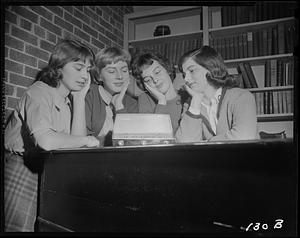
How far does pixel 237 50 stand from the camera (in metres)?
2.28

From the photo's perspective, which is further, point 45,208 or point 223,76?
point 223,76

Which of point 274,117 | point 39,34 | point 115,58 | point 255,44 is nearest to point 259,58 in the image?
point 255,44

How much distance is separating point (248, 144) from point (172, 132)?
76 centimetres

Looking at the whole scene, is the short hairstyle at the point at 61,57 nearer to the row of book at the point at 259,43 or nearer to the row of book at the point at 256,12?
the row of book at the point at 259,43

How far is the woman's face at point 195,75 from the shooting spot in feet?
6.86

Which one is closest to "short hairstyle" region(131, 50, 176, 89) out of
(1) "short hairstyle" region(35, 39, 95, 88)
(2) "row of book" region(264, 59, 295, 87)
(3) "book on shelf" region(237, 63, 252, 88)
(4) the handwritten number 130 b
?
(1) "short hairstyle" region(35, 39, 95, 88)

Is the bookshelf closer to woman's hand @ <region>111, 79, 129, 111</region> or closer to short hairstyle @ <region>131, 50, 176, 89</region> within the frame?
short hairstyle @ <region>131, 50, 176, 89</region>

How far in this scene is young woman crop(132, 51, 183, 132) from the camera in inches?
81.7

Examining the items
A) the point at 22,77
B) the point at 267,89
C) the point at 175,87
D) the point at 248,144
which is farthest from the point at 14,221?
the point at 267,89

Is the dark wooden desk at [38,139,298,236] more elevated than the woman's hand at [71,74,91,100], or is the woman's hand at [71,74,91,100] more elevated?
the woman's hand at [71,74,91,100]

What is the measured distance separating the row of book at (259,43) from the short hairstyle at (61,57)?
84 cm

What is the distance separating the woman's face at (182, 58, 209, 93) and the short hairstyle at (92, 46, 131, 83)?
0.37m

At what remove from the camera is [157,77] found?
2160 mm

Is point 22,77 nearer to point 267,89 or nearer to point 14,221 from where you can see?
point 14,221
